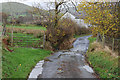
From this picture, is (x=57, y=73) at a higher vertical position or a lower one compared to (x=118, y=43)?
lower

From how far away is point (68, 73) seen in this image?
30.1 ft

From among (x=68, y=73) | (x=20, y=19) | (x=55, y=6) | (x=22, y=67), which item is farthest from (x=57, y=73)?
(x=20, y=19)

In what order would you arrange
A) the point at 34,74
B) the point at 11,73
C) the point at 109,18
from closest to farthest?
the point at 11,73, the point at 34,74, the point at 109,18

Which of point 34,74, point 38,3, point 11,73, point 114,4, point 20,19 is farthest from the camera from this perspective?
point 20,19

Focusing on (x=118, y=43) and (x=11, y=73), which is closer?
(x=11, y=73)

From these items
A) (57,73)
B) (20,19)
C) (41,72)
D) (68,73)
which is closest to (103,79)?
(68,73)

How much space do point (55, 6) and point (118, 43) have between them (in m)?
11.3

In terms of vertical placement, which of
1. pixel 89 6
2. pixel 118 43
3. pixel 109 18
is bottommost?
pixel 118 43

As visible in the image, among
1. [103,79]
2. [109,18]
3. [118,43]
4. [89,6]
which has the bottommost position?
[103,79]

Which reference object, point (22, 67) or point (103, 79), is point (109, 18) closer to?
point (103, 79)

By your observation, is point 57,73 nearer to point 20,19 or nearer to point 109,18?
point 109,18

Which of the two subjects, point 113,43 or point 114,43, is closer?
point 113,43

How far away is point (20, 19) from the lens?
40.7 meters

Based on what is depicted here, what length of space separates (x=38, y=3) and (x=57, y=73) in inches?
464
